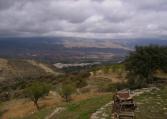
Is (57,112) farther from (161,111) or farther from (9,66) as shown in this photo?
(9,66)

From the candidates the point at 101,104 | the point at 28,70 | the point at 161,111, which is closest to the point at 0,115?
the point at 101,104

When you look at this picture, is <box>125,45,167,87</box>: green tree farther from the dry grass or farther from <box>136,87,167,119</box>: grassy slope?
<box>136,87,167,119</box>: grassy slope

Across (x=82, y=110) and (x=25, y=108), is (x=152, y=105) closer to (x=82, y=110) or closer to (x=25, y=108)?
(x=82, y=110)

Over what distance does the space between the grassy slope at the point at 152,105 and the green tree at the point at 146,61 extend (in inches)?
535

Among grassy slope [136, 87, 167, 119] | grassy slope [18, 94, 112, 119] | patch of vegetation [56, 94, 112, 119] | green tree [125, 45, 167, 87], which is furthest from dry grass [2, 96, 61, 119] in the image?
grassy slope [136, 87, 167, 119]

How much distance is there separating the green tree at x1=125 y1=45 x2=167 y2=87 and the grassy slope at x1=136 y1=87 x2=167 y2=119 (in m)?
13.6

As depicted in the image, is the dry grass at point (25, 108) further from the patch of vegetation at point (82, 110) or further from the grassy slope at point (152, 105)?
the grassy slope at point (152, 105)

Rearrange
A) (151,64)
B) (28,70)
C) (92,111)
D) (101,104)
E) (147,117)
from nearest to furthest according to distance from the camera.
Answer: (147,117) → (92,111) → (101,104) → (151,64) → (28,70)

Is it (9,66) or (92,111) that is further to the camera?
(9,66)

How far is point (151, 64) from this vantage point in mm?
42406

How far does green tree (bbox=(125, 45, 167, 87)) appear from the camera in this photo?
138 ft

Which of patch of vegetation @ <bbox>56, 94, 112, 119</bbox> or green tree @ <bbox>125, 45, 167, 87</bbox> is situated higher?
green tree @ <bbox>125, 45, 167, 87</bbox>

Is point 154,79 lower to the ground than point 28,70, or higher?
higher

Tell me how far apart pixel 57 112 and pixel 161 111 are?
29.4ft
